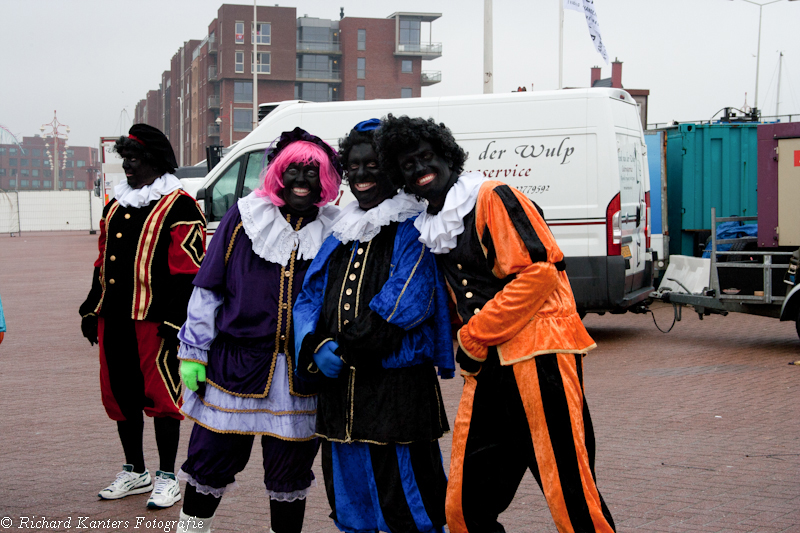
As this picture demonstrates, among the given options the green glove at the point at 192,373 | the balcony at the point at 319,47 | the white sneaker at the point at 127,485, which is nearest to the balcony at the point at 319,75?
the balcony at the point at 319,47

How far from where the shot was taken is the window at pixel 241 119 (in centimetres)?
7200

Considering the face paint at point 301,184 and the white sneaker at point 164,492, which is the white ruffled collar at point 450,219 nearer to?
the face paint at point 301,184

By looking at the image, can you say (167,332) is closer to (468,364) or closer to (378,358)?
(378,358)

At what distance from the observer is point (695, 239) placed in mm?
13133

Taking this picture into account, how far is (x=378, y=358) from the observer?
115 inches

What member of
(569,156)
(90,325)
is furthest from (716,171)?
(90,325)

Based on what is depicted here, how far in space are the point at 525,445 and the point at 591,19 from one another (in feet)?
46.0

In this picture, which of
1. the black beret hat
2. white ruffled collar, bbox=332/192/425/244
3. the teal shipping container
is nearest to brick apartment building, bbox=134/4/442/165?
the teal shipping container

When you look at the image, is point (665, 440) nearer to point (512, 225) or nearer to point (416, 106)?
point (512, 225)

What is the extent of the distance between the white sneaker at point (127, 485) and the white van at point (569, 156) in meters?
4.75

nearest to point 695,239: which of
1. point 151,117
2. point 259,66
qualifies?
point 259,66

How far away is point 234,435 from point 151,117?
396 feet

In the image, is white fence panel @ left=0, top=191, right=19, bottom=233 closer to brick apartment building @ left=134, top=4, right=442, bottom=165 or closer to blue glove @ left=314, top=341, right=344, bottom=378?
brick apartment building @ left=134, top=4, right=442, bottom=165

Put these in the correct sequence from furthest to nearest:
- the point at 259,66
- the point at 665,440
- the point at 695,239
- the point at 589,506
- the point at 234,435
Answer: the point at 259,66 → the point at 695,239 → the point at 665,440 → the point at 234,435 → the point at 589,506
